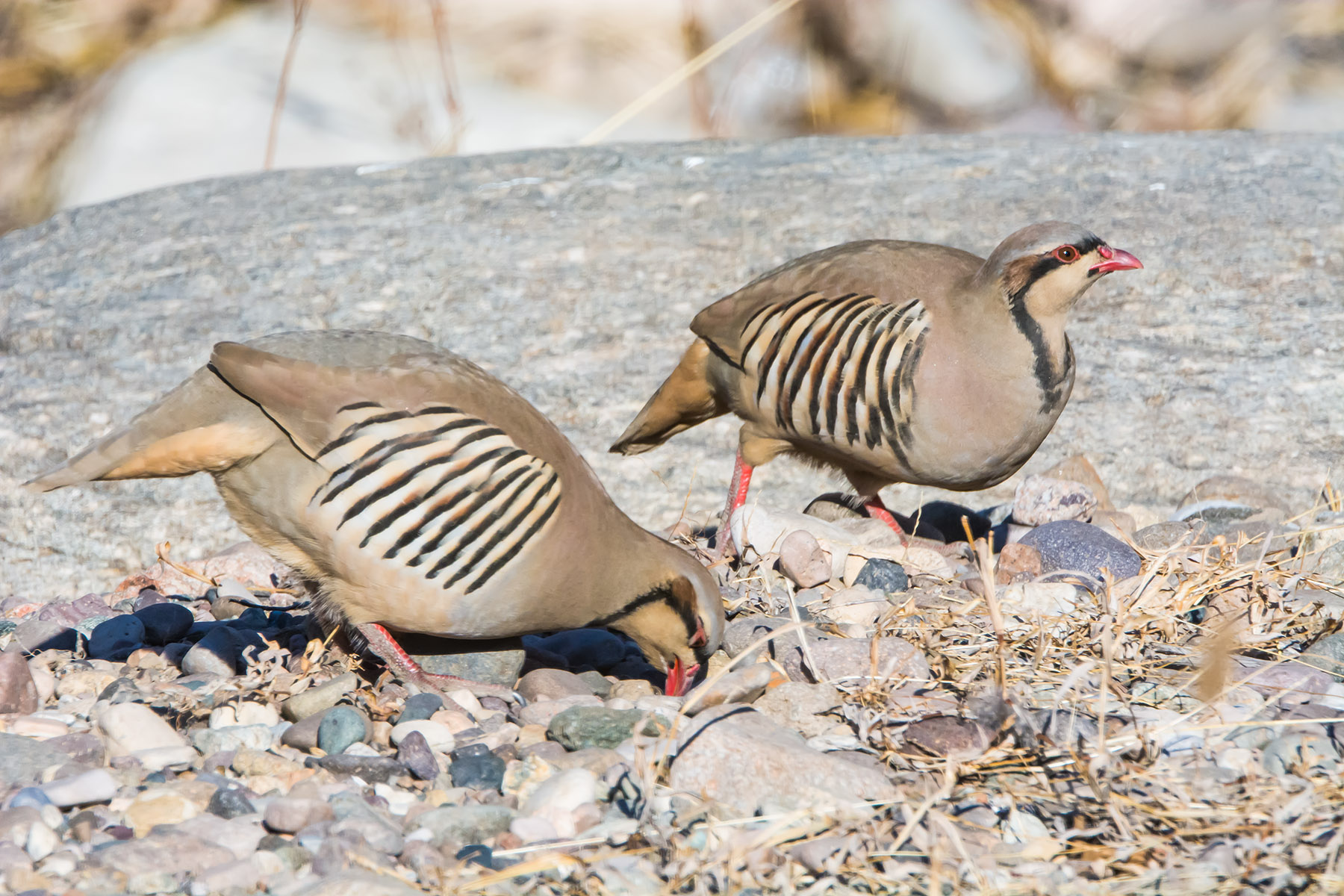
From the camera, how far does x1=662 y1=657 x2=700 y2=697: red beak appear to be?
3.46 metres

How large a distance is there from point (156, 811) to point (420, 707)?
698 mm

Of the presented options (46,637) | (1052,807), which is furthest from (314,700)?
(1052,807)

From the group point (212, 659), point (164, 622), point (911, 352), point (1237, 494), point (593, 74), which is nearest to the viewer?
point (212, 659)

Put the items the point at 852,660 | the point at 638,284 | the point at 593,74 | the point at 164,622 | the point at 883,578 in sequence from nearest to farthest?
the point at 852,660 < the point at 164,622 < the point at 883,578 < the point at 638,284 < the point at 593,74

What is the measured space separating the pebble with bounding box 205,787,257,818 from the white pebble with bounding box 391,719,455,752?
Answer: 1.27 feet

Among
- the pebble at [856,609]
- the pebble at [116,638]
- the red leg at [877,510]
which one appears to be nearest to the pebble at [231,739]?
the pebble at [116,638]

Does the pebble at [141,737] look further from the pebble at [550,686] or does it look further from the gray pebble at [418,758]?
the pebble at [550,686]

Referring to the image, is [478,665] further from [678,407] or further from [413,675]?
[678,407]

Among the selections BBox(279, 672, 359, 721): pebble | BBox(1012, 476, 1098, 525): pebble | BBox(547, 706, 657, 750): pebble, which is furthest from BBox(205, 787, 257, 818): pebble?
BBox(1012, 476, 1098, 525): pebble

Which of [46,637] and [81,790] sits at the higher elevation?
[81,790]

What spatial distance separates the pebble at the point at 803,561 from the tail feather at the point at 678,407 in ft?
2.89

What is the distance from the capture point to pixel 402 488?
323 cm

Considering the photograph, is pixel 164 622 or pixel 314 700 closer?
pixel 314 700

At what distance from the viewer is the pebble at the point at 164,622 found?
13.0 ft
